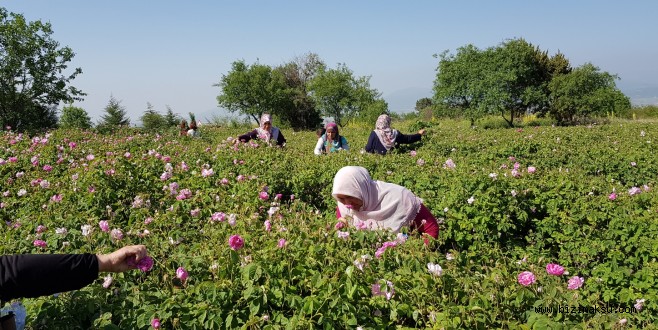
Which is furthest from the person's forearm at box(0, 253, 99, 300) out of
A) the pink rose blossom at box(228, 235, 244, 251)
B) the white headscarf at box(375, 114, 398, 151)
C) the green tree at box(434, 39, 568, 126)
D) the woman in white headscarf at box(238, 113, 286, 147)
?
the green tree at box(434, 39, 568, 126)

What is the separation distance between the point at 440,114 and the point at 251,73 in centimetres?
1785

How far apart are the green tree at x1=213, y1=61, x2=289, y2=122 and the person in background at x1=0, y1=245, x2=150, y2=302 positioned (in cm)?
3658

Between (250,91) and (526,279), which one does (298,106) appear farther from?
(526,279)

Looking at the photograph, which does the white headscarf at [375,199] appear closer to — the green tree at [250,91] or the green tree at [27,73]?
the green tree at [27,73]

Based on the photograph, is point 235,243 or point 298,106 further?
point 298,106

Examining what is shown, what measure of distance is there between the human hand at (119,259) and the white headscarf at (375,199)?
4.89 feet

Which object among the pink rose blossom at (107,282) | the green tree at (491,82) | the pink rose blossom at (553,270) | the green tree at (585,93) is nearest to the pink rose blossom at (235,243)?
the pink rose blossom at (107,282)

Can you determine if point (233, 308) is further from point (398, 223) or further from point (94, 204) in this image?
point (94, 204)

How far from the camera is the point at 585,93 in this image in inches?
996

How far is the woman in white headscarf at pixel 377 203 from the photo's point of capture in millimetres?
3041

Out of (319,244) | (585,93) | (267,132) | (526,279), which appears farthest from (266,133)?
(585,93)

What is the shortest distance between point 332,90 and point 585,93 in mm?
19304

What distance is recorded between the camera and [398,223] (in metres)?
3.12

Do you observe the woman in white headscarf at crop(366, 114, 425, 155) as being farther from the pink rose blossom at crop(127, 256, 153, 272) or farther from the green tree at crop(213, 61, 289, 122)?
the green tree at crop(213, 61, 289, 122)
